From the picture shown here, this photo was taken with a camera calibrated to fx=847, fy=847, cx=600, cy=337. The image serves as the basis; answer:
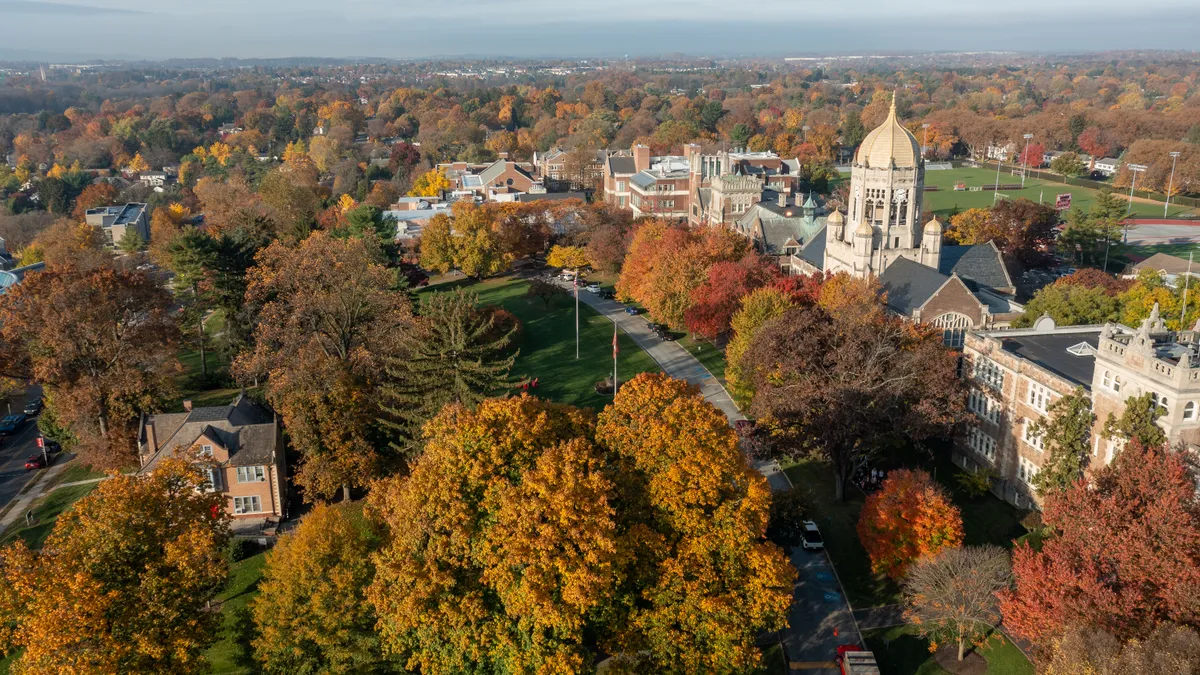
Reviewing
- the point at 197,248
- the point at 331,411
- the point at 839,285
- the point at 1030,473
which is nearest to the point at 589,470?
the point at 331,411

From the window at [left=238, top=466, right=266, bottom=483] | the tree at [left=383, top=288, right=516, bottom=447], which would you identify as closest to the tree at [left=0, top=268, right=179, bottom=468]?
A: the window at [left=238, top=466, right=266, bottom=483]

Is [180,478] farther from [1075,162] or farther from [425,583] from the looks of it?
[1075,162]

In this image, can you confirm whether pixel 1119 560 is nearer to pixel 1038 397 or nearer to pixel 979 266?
pixel 1038 397

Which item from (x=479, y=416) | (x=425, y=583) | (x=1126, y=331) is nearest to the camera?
(x=425, y=583)

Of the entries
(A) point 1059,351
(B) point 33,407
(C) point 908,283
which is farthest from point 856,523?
(B) point 33,407

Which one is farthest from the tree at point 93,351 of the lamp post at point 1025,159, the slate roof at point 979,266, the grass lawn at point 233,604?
the lamp post at point 1025,159

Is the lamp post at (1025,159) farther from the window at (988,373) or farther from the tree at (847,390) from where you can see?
the tree at (847,390)

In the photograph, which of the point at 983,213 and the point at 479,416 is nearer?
the point at 479,416
